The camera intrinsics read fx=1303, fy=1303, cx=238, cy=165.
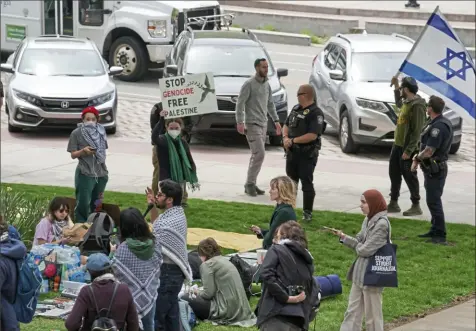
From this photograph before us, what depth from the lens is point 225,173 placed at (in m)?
20.0

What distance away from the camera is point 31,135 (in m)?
22.9

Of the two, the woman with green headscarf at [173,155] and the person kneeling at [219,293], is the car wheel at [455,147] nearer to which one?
the woman with green headscarf at [173,155]

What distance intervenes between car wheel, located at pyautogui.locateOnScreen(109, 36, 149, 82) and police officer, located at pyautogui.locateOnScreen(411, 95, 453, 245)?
13394 millimetres

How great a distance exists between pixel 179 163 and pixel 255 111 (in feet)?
7.97

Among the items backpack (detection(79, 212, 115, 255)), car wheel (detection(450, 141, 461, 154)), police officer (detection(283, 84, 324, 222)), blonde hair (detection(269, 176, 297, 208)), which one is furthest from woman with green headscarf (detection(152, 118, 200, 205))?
car wheel (detection(450, 141, 461, 154))

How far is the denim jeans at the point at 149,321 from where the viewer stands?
10391mm

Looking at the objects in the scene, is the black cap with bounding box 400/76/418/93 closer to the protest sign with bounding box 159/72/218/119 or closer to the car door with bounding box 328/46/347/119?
the protest sign with bounding box 159/72/218/119

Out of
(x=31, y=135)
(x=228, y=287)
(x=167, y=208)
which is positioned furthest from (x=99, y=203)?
(x=31, y=135)

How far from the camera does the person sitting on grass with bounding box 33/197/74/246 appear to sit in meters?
13.2

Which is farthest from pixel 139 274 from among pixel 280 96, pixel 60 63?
pixel 60 63

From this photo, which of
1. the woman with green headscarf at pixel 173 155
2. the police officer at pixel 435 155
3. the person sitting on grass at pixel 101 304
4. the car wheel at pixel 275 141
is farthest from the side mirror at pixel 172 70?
the person sitting on grass at pixel 101 304

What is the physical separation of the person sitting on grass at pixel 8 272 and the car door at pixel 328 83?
1345 cm

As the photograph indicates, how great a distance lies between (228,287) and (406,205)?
6439 millimetres

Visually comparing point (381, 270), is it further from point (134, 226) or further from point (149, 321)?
point (134, 226)
